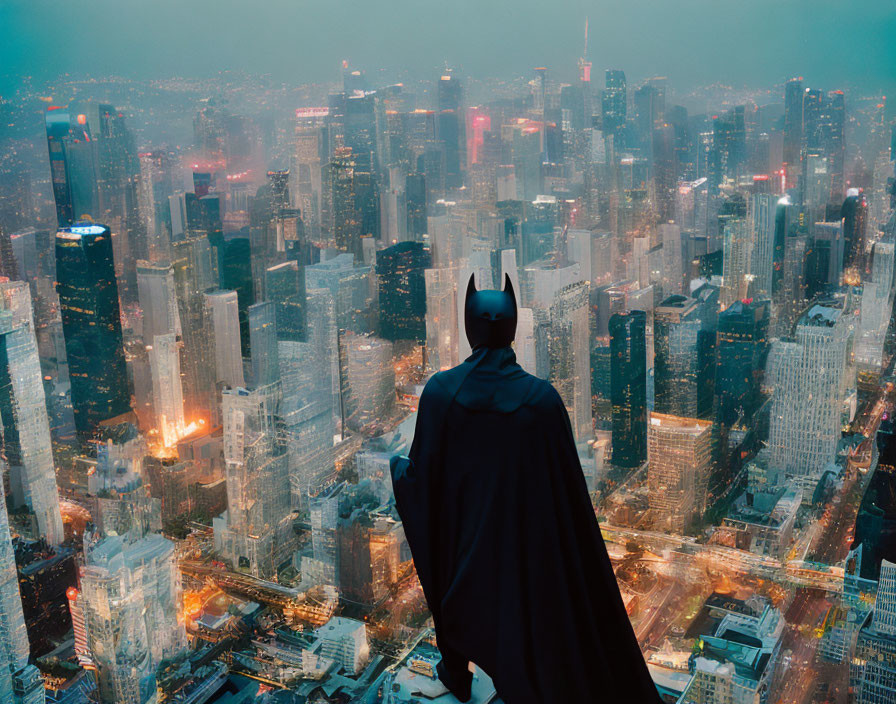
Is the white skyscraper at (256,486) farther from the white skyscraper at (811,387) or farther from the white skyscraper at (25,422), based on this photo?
the white skyscraper at (811,387)

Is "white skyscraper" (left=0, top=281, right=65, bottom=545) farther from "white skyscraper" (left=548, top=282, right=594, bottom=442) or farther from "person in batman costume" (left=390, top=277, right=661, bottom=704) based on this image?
"person in batman costume" (left=390, top=277, right=661, bottom=704)

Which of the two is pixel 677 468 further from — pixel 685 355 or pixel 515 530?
pixel 515 530

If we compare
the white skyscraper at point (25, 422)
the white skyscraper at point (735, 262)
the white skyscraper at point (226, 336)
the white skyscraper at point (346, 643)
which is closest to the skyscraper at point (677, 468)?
the white skyscraper at point (735, 262)

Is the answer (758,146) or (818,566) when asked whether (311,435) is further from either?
(758,146)

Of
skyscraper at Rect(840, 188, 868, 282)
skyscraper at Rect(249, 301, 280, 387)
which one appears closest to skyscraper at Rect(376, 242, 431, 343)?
skyscraper at Rect(249, 301, 280, 387)

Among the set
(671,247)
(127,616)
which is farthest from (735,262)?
(127,616)

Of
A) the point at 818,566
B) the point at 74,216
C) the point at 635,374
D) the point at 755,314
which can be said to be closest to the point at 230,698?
the point at 818,566
